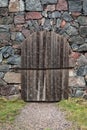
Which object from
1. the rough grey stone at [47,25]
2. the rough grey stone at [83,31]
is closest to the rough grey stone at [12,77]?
the rough grey stone at [47,25]

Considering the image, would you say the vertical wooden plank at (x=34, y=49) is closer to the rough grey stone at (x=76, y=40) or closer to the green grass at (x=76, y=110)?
the rough grey stone at (x=76, y=40)

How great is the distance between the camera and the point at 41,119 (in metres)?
8.76

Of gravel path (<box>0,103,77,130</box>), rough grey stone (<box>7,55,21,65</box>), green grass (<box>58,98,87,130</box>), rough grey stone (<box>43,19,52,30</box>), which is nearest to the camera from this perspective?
gravel path (<box>0,103,77,130</box>)

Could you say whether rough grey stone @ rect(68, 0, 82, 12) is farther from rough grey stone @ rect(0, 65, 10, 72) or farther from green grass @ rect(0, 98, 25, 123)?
green grass @ rect(0, 98, 25, 123)

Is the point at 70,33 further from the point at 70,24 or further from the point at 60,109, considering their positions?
the point at 60,109

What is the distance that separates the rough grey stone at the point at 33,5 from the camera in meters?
10.6

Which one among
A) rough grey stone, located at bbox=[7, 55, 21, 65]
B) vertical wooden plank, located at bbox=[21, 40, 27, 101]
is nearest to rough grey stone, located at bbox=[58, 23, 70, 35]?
vertical wooden plank, located at bbox=[21, 40, 27, 101]

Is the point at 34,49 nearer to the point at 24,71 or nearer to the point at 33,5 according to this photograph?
the point at 24,71

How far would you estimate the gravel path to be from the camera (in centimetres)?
819

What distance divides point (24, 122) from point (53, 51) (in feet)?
8.61

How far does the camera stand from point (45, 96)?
10672 mm

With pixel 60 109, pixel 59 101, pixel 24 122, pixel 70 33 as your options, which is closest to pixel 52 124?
pixel 24 122

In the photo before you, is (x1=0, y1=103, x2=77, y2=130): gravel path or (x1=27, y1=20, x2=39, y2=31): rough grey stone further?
(x1=27, y1=20, x2=39, y2=31): rough grey stone

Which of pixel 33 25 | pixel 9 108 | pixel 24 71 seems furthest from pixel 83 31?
pixel 9 108
